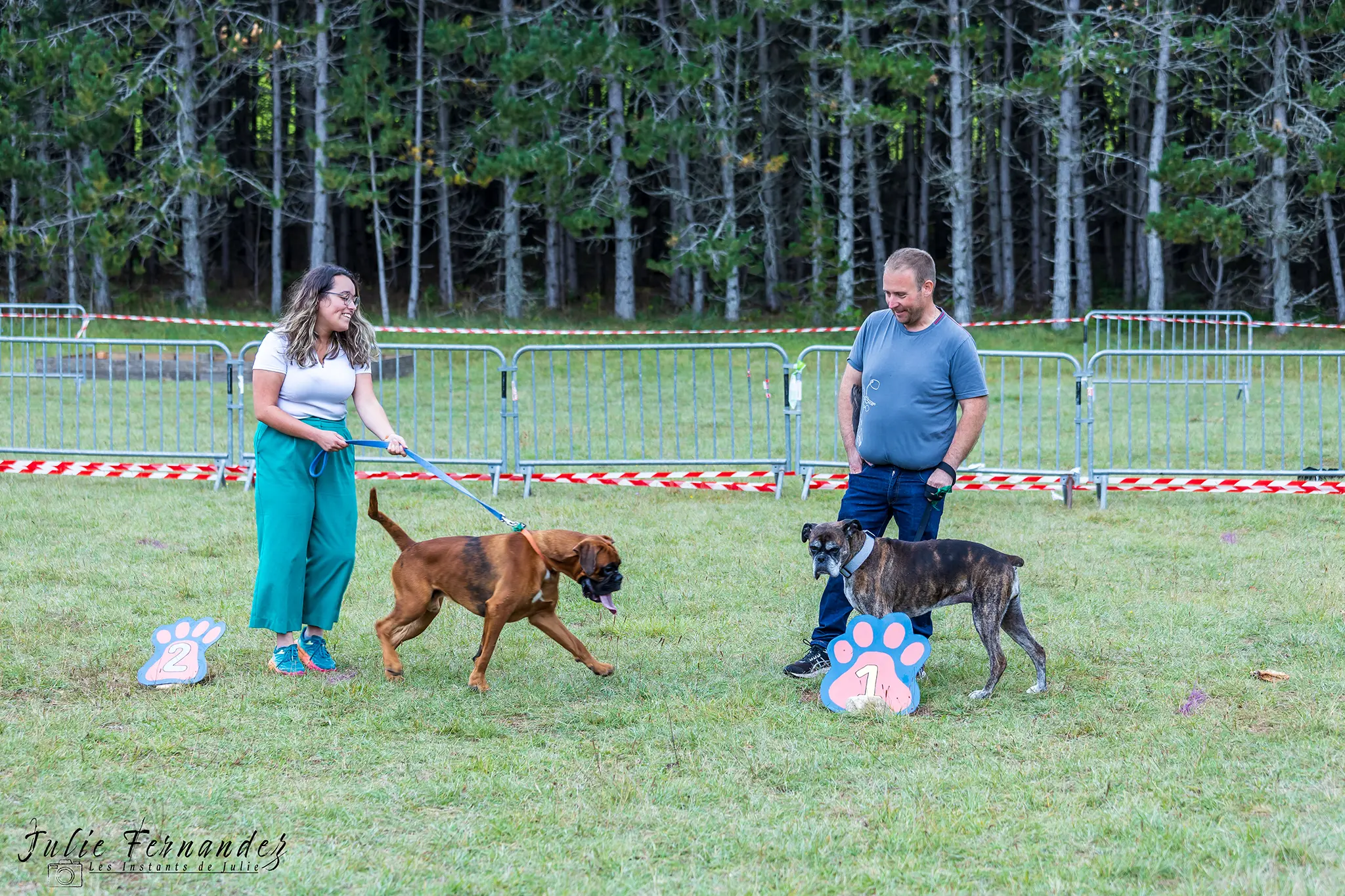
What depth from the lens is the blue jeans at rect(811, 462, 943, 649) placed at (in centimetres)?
585

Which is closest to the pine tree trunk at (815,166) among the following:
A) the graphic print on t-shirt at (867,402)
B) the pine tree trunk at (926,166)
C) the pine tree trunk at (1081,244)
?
the pine tree trunk at (926,166)

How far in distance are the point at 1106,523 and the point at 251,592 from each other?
5994mm

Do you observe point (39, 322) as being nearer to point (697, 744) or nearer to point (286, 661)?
point (286, 661)

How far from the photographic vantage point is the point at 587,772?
4.77 m

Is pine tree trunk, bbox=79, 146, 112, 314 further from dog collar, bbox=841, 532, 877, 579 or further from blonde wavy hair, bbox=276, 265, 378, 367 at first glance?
dog collar, bbox=841, 532, 877, 579

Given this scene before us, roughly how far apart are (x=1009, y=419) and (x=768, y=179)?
1587 cm

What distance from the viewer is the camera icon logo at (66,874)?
3812mm

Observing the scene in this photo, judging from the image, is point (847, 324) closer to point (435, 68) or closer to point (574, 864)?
point (435, 68)

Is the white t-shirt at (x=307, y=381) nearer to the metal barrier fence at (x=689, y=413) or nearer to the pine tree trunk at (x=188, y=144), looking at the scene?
the metal barrier fence at (x=689, y=413)

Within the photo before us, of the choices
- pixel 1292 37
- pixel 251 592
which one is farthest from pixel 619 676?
pixel 1292 37

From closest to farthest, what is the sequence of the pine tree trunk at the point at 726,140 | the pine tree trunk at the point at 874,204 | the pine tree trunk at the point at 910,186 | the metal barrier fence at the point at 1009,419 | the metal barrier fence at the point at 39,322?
the metal barrier fence at the point at 1009,419 → the metal barrier fence at the point at 39,322 → the pine tree trunk at the point at 726,140 → the pine tree trunk at the point at 874,204 → the pine tree trunk at the point at 910,186

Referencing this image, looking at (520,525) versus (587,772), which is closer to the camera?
(587,772)

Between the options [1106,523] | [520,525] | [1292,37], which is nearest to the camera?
[520,525]

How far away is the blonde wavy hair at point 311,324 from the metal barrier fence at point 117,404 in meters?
5.46
